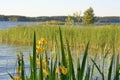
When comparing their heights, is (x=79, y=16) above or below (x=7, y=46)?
above

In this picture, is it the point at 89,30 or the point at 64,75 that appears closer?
the point at 64,75

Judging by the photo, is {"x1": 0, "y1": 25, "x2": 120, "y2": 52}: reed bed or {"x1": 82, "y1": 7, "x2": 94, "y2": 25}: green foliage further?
{"x1": 82, "y1": 7, "x2": 94, "y2": 25}: green foliage

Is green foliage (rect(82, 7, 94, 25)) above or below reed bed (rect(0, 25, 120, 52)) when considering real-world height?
below

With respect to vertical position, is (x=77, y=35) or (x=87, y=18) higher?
(x=77, y=35)

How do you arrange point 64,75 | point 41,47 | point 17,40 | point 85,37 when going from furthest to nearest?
point 17,40
point 85,37
point 41,47
point 64,75

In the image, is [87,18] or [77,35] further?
[87,18]

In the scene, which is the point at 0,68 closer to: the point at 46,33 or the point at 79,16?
the point at 46,33

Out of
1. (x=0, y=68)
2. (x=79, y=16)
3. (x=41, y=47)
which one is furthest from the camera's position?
(x=0, y=68)

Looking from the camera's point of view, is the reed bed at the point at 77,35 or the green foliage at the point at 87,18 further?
the green foliage at the point at 87,18

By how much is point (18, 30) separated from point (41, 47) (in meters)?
20.5

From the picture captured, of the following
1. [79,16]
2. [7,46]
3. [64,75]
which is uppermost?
[79,16]

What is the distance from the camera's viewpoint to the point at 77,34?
57.4ft

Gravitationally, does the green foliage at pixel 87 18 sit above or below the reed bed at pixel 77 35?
below

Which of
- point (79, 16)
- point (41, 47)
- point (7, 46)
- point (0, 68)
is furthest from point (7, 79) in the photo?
point (7, 46)
